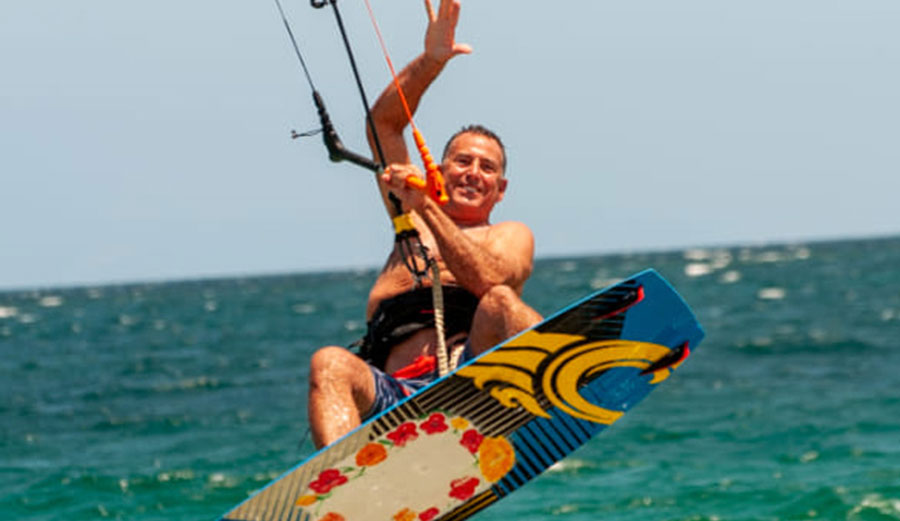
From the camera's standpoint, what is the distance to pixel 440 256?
22.8 feet

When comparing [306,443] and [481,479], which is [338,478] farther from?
[306,443]

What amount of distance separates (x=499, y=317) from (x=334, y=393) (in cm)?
A: 78

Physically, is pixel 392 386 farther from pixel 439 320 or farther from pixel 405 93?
pixel 405 93

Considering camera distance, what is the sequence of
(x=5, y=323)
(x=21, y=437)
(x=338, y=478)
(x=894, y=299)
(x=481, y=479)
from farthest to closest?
(x=5, y=323) < (x=894, y=299) < (x=21, y=437) < (x=481, y=479) < (x=338, y=478)

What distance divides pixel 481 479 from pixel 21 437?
12784 mm

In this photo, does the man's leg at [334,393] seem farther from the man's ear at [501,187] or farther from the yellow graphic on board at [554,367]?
the man's ear at [501,187]

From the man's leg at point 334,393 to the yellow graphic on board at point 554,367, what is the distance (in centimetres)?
47

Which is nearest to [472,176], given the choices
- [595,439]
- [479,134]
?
[479,134]

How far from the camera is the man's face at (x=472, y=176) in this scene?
6.99m

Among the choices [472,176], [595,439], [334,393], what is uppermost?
[472,176]

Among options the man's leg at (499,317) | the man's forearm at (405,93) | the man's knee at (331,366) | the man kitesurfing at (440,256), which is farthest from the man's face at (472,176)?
the man's knee at (331,366)

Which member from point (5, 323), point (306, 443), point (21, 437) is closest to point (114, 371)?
point (21, 437)

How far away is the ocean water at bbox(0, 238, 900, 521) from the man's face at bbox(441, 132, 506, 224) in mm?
3965

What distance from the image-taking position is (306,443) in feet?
51.2
